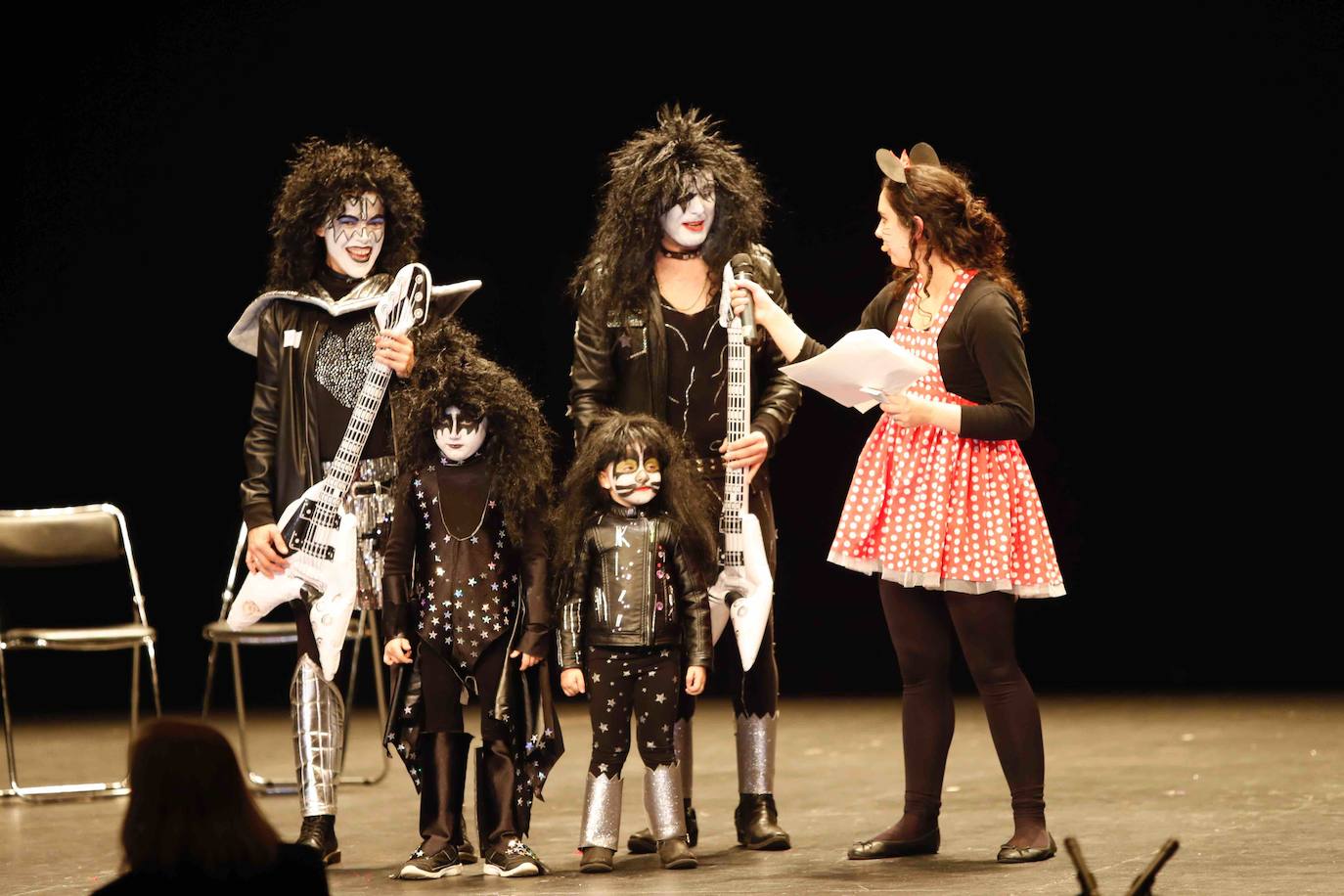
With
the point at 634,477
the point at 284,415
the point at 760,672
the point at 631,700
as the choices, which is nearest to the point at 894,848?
the point at 760,672

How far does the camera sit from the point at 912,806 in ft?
12.5

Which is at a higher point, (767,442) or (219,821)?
(767,442)

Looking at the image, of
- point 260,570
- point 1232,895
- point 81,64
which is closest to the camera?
point 1232,895

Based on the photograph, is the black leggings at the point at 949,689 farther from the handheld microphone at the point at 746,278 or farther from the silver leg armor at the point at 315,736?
the silver leg armor at the point at 315,736

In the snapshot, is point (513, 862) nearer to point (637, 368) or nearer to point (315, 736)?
point (315, 736)

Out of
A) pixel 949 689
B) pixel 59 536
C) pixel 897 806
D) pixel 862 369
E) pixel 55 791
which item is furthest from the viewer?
pixel 59 536

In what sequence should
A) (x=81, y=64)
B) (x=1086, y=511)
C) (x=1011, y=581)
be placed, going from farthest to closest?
(x=1086, y=511)
(x=81, y=64)
(x=1011, y=581)

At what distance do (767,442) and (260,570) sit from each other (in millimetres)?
1094

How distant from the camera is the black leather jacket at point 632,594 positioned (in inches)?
148

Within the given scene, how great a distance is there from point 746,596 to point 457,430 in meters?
0.69

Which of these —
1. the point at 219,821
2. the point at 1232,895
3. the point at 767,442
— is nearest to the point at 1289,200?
the point at 767,442

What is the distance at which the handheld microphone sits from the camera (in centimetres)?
392

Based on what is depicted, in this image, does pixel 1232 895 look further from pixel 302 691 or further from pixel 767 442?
pixel 302 691

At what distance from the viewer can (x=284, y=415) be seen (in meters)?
4.02
